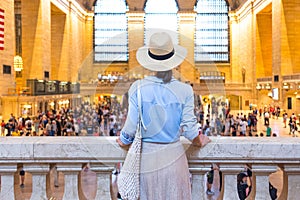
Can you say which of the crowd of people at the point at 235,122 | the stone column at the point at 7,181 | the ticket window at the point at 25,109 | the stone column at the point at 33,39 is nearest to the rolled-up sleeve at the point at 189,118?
the crowd of people at the point at 235,122

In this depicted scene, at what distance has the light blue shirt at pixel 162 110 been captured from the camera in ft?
7.71

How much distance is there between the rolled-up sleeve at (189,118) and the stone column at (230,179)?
0.49m

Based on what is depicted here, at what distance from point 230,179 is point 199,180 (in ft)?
0.71

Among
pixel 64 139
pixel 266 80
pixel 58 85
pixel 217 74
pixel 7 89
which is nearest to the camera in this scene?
pixel 217 74

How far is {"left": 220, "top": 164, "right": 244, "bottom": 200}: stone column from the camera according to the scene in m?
2.73

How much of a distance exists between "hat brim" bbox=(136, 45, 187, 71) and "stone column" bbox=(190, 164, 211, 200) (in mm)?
773

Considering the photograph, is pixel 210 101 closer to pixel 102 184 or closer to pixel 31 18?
pixel 102 184

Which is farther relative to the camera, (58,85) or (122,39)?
(58,85)

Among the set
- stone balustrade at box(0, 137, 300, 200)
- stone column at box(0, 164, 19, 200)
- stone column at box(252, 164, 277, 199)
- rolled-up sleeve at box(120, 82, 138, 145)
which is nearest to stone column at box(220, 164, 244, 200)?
stone balustrade at box(0, 137, 300, 200)

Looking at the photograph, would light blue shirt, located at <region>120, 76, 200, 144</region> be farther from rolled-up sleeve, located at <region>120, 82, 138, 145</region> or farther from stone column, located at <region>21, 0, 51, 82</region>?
stone column, located at <region>21, 0, 51, 82</region>

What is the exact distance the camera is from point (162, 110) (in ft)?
7.75

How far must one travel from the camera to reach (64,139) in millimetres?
2881

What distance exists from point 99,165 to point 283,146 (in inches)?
50.0

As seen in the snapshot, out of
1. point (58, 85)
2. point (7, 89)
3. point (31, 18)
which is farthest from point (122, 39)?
point (58, 85)
